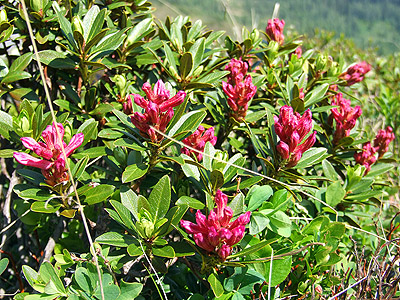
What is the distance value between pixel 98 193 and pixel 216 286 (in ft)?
1.83

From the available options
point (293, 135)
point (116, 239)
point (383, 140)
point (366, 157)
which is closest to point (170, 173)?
point (116, 239)

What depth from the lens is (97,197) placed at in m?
1.49

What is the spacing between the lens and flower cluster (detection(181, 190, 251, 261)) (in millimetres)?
1314

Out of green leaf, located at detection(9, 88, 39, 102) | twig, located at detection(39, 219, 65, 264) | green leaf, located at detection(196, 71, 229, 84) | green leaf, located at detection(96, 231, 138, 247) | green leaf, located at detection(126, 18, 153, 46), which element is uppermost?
green leaf, located at detection(126, 18, 153, 46)

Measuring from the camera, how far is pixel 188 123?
1545 mm

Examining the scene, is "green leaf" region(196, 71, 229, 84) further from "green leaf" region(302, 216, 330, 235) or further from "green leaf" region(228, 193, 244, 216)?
"green leaf" region(302, 216, 330, 235)

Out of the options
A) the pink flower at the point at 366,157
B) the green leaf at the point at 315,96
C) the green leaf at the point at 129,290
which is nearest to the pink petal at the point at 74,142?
the green leaf at the point at 129,290

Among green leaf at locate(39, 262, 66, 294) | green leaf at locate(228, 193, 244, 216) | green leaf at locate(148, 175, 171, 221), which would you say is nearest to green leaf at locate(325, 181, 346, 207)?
green leaf at locate(228, 193, 244, 216)

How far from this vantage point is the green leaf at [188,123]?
1521 millimetres

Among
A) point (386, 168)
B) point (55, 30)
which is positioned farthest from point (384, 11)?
point (55, 30)

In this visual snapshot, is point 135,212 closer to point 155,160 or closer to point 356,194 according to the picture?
point 155,160

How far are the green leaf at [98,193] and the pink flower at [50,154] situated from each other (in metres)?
0.12

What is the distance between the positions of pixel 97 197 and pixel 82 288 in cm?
33

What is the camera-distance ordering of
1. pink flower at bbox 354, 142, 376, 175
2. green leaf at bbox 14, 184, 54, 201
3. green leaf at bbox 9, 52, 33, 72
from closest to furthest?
green leaf at bbox 14, 184, 54, 201, green leaf at bbox 9, 52, 33, 72, pink flower at bbox 354, 142, 376, 175
